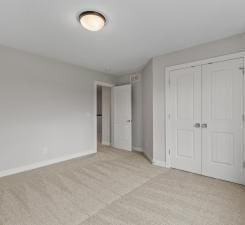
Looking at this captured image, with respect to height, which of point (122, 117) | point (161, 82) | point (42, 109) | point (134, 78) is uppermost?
point (134, 78)

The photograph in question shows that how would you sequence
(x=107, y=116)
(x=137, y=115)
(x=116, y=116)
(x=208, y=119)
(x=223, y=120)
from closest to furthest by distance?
(x=223, y=120) → (x=208, y=119) → (x=137, y=115) → (x=116, y=116) → (x=107, y=116)

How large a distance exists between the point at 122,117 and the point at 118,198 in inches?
121

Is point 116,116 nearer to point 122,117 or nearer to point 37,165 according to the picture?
point 122,117

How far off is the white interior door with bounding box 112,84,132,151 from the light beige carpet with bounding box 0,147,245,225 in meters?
1.75

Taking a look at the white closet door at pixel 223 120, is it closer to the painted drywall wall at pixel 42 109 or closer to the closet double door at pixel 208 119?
the closet double door at pixel 208 119

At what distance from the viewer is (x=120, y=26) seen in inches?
89.3

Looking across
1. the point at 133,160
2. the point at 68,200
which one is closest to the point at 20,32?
the point at 68,200

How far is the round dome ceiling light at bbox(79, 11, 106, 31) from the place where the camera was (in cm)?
193

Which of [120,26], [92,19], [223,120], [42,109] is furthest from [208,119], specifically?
[42,109]

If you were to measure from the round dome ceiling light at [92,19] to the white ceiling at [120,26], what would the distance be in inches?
2.9

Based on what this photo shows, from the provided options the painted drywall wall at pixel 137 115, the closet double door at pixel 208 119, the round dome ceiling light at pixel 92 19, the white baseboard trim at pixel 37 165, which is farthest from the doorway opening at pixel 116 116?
the round dome ceiling light at pixel 92 19

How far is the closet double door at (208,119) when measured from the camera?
2549 millimetres

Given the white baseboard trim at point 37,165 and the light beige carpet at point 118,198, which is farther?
the white baseboard trim at point 37,165

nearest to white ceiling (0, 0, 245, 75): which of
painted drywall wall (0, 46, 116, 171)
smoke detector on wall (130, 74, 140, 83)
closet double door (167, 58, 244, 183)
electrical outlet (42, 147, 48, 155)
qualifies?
painted drywall wall (0, 46, 116, 171)
